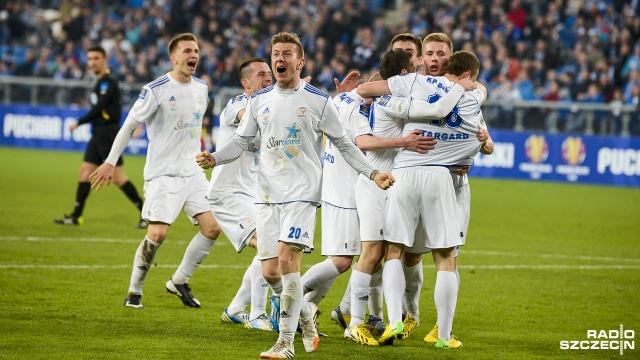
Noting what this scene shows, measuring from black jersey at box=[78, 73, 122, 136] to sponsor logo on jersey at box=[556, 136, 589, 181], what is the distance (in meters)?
12.7

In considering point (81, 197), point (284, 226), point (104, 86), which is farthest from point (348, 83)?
point (81, 197)

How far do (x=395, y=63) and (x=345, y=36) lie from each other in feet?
76.3

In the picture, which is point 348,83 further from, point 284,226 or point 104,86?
point 104,86

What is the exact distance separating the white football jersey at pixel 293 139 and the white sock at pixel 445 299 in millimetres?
1104

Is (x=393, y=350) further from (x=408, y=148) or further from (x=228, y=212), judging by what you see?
(x=228, y=212)

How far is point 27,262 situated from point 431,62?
18.4 feet

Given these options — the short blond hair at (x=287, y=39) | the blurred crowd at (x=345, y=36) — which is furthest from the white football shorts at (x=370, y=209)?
the blurred crowd at (x=345, y=36)

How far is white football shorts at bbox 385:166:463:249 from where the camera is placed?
300 inches

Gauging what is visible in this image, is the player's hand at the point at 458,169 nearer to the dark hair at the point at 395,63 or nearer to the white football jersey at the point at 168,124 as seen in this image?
the dark hair at the point at 395,63

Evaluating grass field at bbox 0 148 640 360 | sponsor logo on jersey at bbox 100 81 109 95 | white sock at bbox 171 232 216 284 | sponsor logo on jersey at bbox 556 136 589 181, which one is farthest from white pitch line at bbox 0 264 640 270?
sponsor logo on jersey at bbox 556 136 589 181

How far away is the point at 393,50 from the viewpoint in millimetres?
8047

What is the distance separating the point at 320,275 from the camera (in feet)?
26.6

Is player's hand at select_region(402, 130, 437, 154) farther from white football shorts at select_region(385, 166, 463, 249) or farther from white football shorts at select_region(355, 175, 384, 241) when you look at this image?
white football shorts at select_region(355, 175, 384, 241)

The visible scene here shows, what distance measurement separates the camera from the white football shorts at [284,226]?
7152 millimetres
